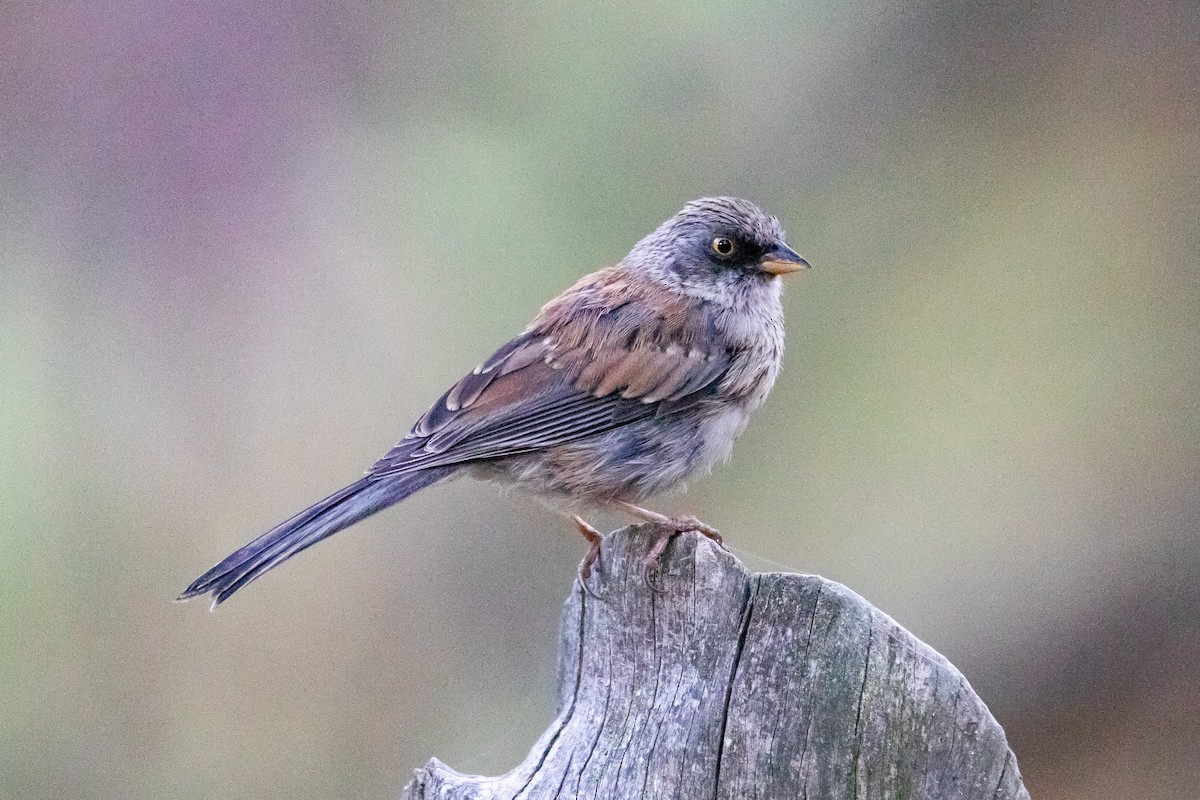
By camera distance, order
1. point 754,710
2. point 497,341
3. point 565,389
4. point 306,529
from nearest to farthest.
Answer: point 754,710, point 306,529, point 565,389, point 497,341

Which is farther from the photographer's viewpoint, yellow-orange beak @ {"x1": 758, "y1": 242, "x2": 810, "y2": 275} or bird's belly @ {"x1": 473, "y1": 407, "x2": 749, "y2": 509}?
yellow-orange beak @ {"x1": 758, "y1": 242, "x2": 810, "y2": 275}

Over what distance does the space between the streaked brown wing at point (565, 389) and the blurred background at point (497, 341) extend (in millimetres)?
1070

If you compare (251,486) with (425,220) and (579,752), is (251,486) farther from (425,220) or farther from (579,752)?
(579,752)

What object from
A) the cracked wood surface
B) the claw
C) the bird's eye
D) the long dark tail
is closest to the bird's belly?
the long dark tail

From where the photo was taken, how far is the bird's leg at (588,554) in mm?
3008

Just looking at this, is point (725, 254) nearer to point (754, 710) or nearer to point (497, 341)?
point (497, 341)

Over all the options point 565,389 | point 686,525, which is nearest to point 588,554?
point 686,525

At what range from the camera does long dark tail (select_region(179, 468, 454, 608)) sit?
3.09 metres

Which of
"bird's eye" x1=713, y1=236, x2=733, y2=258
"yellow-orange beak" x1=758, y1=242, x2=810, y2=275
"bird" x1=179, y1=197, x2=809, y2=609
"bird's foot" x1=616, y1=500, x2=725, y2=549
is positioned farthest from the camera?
"bird's eye" x1=713, y1=236, x2=733, y2=258

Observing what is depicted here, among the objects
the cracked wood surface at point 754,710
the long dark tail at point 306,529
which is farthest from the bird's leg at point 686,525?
the long dark tail at point 306,529

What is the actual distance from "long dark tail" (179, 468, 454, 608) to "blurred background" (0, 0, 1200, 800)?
1.42 m

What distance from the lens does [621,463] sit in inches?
147

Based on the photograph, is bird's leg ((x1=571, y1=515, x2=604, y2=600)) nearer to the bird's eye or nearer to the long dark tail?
the long dark tail

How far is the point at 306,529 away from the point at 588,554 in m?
0.81
